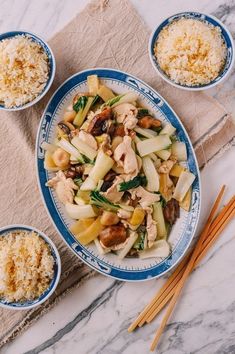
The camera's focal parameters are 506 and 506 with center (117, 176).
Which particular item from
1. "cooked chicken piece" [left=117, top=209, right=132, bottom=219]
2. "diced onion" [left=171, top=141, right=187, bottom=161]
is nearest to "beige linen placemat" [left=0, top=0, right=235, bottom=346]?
"diced onion" [left=171, top=141, right=187, bottom=161]

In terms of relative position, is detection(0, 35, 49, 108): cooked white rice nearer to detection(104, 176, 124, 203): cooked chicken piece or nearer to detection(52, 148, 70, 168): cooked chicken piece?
detection(52, 148, 70, 168): cooked chicken piece

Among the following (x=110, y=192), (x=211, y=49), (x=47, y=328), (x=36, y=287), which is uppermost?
(x=211, y=49)

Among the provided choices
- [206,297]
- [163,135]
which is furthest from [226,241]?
[163,135]

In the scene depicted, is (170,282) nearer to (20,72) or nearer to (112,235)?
(112,235)

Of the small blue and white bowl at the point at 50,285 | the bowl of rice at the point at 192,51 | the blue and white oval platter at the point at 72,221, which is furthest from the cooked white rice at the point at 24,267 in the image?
the bowl of rice at the point at 192,51

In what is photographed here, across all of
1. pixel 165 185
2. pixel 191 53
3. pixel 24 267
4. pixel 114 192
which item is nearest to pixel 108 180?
pixel 114 192

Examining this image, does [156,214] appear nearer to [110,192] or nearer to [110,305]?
[110,192]
